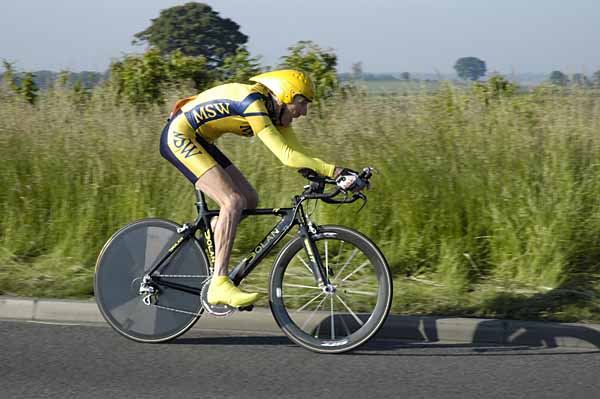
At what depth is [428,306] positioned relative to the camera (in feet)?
22.6

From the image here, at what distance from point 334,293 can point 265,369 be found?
2.37ft

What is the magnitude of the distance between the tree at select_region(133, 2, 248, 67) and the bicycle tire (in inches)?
813

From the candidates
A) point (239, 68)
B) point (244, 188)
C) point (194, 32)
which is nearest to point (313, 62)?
point (239, 68)

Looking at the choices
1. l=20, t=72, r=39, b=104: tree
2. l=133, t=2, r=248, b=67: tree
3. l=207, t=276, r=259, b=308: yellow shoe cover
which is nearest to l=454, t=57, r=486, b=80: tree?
l=207, t=276, r=259, b=308: yellow shoe cover

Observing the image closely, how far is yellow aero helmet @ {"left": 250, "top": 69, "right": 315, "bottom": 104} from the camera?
594 centimetres

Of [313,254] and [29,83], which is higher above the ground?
[29,83]

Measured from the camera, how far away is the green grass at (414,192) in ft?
24.7

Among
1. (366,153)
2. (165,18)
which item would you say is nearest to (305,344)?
(366,153)

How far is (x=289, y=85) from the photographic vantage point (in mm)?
5945

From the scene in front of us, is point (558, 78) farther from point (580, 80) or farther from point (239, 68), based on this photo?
point (239, 68)

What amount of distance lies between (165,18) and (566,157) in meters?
23.1

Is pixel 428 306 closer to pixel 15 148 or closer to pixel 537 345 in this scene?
pixel 537 345

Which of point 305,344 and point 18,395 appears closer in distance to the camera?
point 18,395

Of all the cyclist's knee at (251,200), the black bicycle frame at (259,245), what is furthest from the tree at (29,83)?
the cyclist's knee at (251,200)
